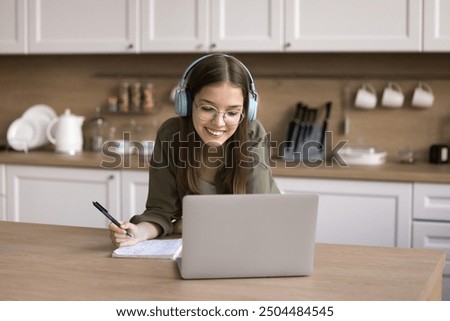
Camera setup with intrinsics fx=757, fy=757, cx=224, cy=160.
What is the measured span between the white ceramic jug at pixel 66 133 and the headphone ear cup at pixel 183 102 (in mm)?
2178

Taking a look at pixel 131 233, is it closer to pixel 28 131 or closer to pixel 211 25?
pixel 211 25

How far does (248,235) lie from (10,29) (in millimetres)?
2971

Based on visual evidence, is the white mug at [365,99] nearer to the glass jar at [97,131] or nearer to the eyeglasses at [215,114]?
the glass jar at [97,131]

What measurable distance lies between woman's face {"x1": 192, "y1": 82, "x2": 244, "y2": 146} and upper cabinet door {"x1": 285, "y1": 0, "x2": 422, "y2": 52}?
1.72 metres

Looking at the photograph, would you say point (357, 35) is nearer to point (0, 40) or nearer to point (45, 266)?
point (0, 40)

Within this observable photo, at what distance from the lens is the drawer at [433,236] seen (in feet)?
11.2

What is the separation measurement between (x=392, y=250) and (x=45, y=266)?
0.90 m

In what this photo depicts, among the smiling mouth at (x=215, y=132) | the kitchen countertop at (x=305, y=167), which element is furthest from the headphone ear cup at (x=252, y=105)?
the kitchen countertop at (x=305, y=167)

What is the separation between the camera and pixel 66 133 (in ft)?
13.8

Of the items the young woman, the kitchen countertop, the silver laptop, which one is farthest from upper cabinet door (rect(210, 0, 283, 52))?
the silver laptop

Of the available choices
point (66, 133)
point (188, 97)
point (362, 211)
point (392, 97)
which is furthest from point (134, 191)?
point (188, 97)

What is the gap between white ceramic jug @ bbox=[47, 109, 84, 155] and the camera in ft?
13.8
